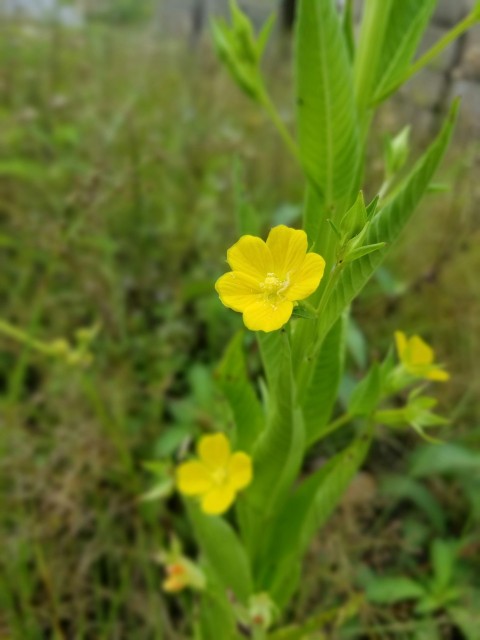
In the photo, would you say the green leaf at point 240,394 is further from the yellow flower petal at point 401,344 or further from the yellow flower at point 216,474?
the yellow flower petal at point 401,344

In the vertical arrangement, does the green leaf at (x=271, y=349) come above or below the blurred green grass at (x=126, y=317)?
above

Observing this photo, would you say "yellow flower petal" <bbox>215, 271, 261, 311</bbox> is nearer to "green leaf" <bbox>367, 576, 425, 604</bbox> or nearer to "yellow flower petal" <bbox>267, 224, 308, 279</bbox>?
"yellow flower petal" <bbox>267, 224, 308, 279</bbox>

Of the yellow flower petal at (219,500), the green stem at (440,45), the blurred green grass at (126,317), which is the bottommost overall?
the blurred green grass at (126,317)

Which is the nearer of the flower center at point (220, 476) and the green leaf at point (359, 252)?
the green leaf at point (359, 252)

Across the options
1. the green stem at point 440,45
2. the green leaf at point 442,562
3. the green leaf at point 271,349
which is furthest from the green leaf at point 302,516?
the green stem at point 440,45

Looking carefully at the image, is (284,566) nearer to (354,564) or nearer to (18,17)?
(354,564)

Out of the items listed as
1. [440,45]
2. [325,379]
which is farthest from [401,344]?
[440,45]

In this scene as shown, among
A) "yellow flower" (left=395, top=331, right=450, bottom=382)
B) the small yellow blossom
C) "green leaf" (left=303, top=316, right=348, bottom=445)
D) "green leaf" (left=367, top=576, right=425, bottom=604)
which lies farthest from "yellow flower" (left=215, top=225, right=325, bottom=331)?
"green leaf" (left=367, top=576, right=425, bottom=604)

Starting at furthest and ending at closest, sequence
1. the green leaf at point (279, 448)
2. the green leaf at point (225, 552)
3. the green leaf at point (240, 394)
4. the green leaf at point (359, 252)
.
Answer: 1. the green leaf at point (225, 552)
2. the green leaf at point (240, 394)
3. the green leaf at point (279, 448)
4. the green leaf at point (359, 252)
